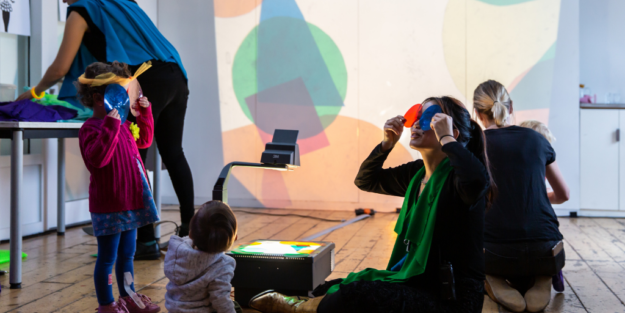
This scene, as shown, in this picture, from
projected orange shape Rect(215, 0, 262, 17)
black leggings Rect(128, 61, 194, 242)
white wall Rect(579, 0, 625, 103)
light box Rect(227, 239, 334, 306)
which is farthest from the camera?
projected orange shape Rect(215, 0, 262, 17)

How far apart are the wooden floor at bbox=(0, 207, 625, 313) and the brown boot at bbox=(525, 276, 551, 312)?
0.15 feet

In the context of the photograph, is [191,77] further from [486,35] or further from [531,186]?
[531,186]

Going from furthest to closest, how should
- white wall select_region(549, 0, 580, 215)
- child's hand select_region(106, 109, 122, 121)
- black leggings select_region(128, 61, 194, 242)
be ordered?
1. white wall select_region(549, 0, 580, 215)
2. black leggings select_region(128, 61, 194, 242)
3. child's hand select_region(106, 109, 122, 121)

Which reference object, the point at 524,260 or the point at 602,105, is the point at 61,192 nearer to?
the point at 524,260

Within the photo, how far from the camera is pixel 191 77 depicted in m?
4.79

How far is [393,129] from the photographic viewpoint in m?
1.77

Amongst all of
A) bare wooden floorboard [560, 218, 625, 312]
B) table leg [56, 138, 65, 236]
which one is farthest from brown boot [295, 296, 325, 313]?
table leg [56, 138, 65, 236]

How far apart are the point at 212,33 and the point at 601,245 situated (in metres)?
3.35

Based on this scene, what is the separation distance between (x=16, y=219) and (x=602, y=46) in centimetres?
433

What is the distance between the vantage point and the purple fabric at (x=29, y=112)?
2432 mm

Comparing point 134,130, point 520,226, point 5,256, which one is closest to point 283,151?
point 134,130

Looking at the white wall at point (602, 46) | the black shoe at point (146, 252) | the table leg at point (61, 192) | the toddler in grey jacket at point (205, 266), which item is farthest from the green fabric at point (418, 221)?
the white wall at point (602, 46)

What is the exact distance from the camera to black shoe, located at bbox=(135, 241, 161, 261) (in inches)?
110

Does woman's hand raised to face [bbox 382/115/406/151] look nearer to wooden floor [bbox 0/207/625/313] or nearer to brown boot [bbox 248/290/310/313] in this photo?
brown boot [bbox 248/290/310/313]
